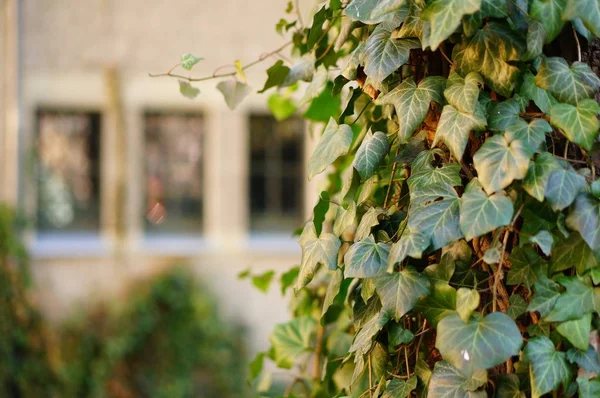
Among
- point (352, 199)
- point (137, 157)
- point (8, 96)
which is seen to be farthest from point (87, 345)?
point (352, 199)

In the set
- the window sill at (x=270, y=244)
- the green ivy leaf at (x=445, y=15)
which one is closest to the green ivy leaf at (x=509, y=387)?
the green ivy leaf at (x=445, y=15)

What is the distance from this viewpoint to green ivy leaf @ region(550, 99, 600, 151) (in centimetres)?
79

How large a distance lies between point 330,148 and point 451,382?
1.04ft

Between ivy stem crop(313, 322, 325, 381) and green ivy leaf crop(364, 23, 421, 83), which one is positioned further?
ivy stem crop(313, 322, 325, 381)

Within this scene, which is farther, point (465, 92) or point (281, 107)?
point (281, 107)

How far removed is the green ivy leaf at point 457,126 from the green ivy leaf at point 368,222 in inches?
4.9

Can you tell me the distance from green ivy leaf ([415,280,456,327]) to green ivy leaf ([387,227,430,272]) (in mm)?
54

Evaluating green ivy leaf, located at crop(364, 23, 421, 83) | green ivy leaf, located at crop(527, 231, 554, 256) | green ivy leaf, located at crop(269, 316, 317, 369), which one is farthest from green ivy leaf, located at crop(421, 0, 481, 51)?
green ivy leaf, located at crop(269, 316, 317, 369)

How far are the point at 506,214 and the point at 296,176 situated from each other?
487cm

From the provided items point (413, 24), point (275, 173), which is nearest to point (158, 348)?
point (275, 173)

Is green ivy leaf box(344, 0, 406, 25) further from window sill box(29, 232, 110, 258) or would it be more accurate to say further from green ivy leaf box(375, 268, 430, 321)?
window sill box(29, 232, 110, 258)

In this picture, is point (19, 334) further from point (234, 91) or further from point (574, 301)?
point (574, 301)

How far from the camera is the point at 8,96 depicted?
4824 millimetres

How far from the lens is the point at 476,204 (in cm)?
77
